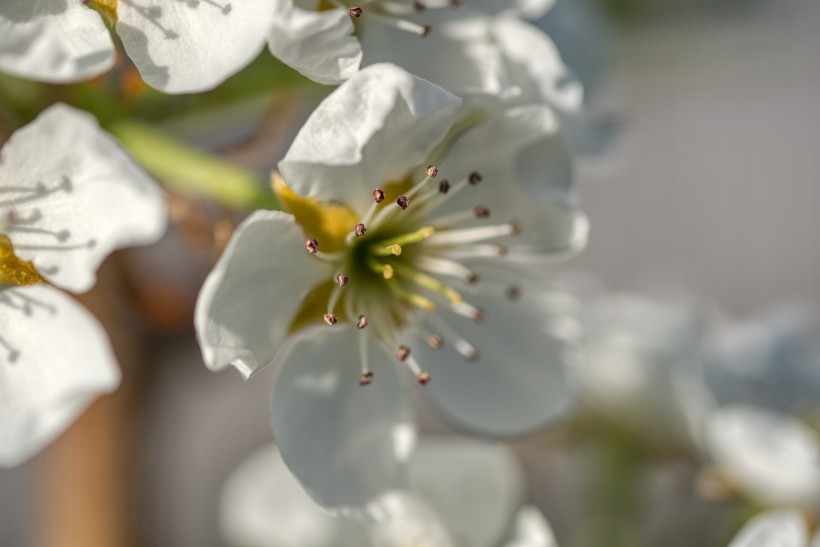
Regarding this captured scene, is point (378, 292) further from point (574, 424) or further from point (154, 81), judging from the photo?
point (574, 424)

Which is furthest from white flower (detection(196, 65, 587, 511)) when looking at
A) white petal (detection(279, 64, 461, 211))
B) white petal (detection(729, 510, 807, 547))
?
white petal (detection(729, 510, 807, 547))

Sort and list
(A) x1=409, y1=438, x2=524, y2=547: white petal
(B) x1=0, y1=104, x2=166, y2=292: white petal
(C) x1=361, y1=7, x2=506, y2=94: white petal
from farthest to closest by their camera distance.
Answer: (A) x1=409, y1=438, x2=524, y2=547: white petal < (C) x1=361, y1=7, x2=506, y2=94: white petal < (B) x1=0, y1=104, x2=166, y2=292: white petal

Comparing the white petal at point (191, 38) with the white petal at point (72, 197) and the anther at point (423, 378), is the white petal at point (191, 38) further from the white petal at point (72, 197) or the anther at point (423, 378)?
the anther at point (423, 378)

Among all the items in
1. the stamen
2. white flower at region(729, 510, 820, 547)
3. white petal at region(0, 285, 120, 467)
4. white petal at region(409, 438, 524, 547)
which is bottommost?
white petal at region(409, 438, 524, 547)

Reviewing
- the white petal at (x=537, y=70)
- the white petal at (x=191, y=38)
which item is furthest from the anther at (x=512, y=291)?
the white petal at (x=191, y=38)

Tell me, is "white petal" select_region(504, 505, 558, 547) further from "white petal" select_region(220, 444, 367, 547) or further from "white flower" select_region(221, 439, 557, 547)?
"white petal" select_region(220, 444, 367, 547)

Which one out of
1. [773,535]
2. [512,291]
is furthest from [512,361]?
[773,535]
